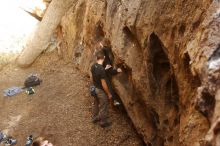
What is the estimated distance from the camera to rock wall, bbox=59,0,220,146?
4.44 metres

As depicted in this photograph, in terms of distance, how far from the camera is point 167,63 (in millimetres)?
6988

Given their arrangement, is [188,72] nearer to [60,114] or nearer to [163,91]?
[163,91]

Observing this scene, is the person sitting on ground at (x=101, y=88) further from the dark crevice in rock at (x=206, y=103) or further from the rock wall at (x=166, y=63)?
the dark crevice in rock at (x=206, y=103)

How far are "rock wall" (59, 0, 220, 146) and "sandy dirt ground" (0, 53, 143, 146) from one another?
0.86m

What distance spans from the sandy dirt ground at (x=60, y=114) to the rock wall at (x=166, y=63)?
2.82ft

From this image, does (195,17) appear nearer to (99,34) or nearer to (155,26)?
(155,26)

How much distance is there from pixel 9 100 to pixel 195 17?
26.6 ft

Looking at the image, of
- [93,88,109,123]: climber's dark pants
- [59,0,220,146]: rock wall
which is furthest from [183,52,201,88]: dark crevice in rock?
[93,88,109,123]: climber's dark pants

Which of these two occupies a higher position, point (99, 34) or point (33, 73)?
point (99, 34)

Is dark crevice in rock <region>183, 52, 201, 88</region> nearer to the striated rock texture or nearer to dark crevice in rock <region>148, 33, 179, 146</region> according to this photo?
the striated rock texture

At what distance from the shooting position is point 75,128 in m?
9.53

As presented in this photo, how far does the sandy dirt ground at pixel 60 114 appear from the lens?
360 inches

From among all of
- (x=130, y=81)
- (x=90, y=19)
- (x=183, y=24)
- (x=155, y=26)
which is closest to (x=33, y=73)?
(x=90, y=19)

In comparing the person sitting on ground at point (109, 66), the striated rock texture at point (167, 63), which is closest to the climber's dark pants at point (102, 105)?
the person sitting on ground at point (109, 66)
